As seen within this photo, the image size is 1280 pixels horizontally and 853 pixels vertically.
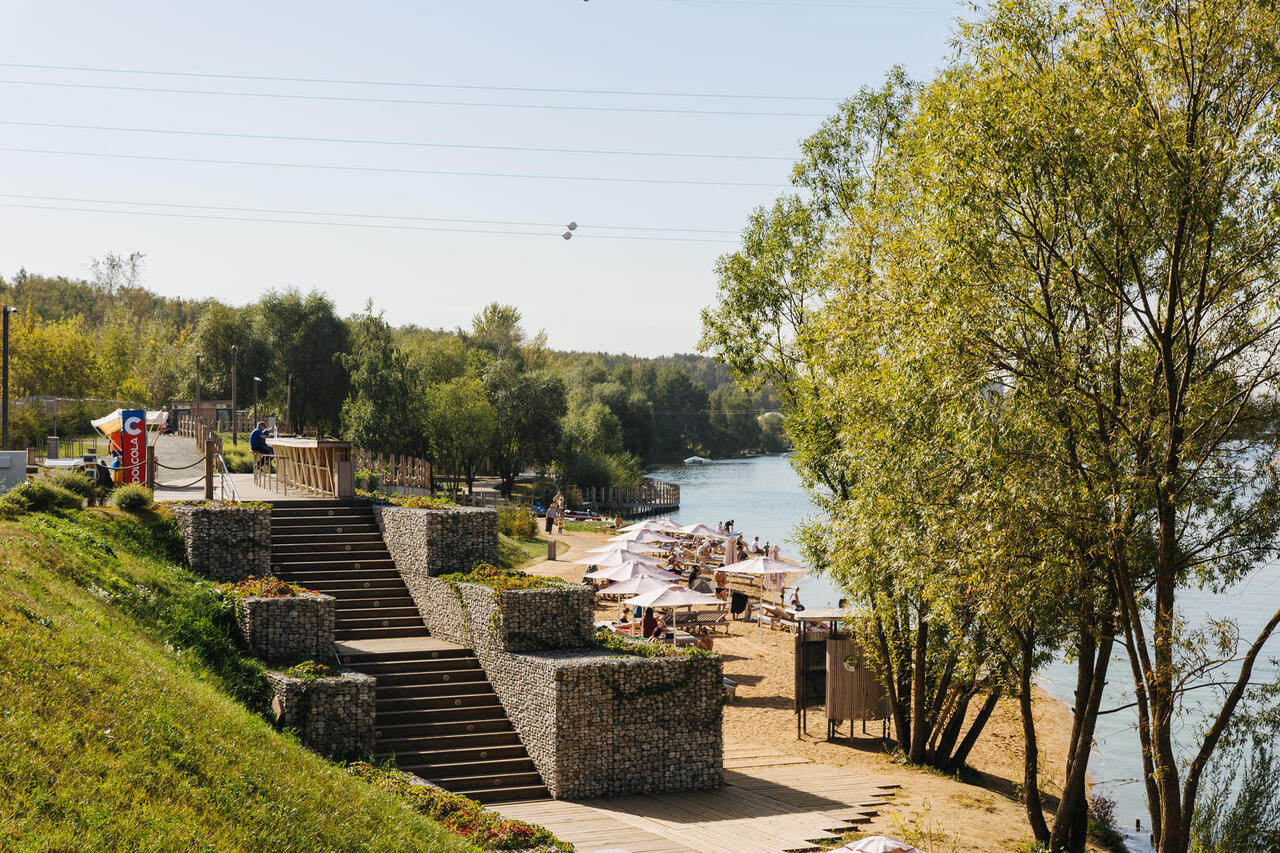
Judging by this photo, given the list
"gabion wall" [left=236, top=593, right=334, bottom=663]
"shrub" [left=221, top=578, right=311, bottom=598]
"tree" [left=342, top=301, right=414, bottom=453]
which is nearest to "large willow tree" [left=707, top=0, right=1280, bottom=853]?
"gabion wall" [left=236, top=593, right=334, bottom=663]

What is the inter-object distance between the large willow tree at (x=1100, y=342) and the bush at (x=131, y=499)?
15.0 meters

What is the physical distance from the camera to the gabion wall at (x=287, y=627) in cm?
1611

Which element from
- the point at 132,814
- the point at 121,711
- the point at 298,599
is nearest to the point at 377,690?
the point at 298,599

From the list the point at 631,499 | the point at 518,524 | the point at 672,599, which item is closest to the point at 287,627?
the point at 672,599

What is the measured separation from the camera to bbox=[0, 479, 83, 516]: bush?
17.6 meters

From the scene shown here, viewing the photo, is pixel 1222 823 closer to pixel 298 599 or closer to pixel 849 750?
pixel 849 750

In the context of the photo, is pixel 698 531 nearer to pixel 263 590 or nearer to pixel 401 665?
pixel 401 665

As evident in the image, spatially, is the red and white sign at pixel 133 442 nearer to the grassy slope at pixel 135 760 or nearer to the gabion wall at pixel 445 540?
the gabion wall at pixel 445 540

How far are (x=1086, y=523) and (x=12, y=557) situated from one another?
13.0 meters

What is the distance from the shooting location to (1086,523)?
11.5 meters

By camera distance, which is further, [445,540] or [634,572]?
[634,572]

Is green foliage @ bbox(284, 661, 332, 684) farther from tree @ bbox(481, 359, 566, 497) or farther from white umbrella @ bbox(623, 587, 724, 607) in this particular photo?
tree @ bbox(481, 359, 566, 497)

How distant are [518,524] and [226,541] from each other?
1007 inches

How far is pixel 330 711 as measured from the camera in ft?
47.8
